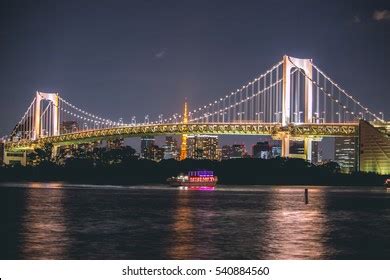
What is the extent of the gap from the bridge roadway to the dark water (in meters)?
33.0

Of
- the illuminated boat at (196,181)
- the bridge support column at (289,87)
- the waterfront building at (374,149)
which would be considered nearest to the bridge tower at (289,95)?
the bridge support column at (289,87)

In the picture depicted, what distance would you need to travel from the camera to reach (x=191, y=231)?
2125 cm

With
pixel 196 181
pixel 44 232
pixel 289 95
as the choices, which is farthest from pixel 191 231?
pixel 289 95

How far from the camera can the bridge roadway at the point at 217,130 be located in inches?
2594

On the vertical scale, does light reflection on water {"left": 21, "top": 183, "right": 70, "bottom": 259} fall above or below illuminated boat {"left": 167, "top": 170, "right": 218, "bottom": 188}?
below

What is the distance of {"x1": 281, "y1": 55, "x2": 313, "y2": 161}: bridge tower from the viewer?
6688 cm

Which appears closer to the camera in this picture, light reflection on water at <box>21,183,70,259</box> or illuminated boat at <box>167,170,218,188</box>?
light reflection on water at <box>21,183,70,259</box>

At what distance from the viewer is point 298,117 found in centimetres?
6750

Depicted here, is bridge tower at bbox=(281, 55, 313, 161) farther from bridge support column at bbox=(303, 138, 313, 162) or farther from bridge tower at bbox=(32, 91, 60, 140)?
bridge tower at bbox=(32, 91, 60, 140)

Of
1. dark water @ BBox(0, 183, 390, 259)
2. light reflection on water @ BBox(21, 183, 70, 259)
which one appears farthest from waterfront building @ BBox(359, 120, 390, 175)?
light reflection on water @ BBox(21, 183, 70, 259)

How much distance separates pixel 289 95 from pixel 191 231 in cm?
4818

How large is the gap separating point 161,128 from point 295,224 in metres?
48.6

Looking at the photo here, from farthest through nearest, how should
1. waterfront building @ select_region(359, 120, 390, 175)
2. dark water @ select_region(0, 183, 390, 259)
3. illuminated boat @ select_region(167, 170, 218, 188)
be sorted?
waterfront building @ select_region(359, 120, 390, 175) → illuminated boat @ select_region(167, 170, 218, 188) → dark water @ select_region(0, 183, 390, 259)

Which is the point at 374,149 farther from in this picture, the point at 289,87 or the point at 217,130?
the point at 217,130
